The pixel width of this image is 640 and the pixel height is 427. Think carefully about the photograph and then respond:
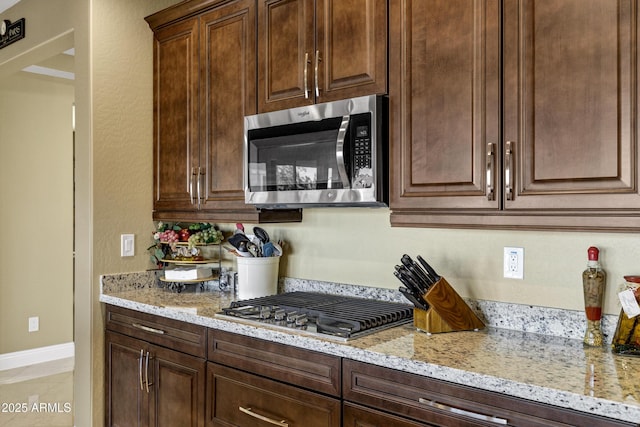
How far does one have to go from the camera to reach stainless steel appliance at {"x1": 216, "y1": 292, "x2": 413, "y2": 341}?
5.95 ft

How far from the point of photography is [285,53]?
2293 mm

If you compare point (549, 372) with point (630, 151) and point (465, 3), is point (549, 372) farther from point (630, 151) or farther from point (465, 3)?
point (465, 3)

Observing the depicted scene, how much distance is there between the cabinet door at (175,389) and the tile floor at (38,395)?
1174 mm

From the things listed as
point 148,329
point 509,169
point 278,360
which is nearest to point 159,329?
point 148,329

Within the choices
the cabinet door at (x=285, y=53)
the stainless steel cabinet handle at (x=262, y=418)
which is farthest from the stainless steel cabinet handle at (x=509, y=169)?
the stainless steel cabinet handle at (x=262, y=418)

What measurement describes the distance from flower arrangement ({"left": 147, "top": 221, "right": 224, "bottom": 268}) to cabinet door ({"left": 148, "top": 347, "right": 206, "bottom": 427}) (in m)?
0.63

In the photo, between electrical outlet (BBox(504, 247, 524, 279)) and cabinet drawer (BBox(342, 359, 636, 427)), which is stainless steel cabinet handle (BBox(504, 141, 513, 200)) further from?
cabinet drawer (BBox(342, 359, 636, 427))

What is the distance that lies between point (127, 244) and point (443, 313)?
194cm

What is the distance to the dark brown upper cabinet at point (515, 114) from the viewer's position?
56.3 inches

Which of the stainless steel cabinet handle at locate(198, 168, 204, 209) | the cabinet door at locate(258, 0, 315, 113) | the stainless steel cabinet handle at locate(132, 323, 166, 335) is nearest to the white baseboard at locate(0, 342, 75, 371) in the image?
the stainless steel cabinet handle at locate(132, 323, 166, 335)

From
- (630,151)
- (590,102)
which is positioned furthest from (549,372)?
(590,102)

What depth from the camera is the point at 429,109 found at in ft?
5.94

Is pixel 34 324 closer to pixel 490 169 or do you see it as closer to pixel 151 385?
pixel 151 385

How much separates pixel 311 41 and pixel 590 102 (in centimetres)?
117
